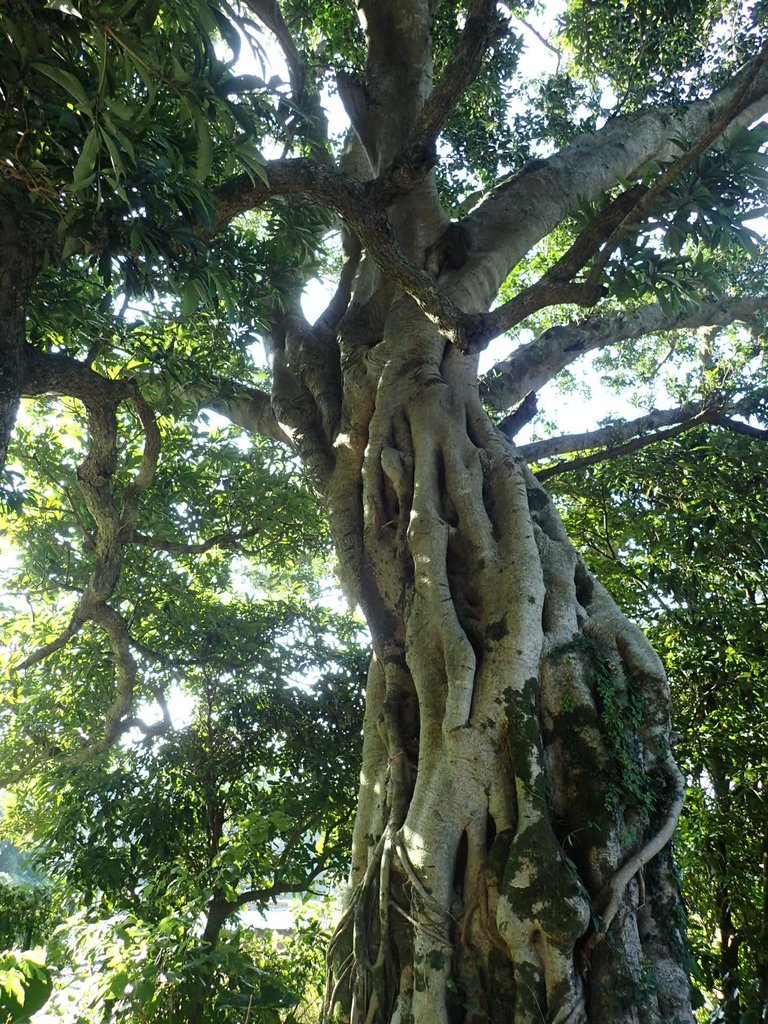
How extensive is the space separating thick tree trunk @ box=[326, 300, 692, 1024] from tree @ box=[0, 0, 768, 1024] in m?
0.01

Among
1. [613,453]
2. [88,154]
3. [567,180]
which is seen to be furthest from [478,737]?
[567,180]

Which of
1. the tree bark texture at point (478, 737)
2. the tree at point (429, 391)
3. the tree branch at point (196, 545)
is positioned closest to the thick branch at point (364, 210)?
the tree at point (429, 391)

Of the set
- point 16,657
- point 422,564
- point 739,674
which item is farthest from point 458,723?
point 16,657

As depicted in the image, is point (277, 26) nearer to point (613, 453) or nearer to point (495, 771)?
point (613, 453)

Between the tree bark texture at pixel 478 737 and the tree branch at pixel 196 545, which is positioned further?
the tree branch at pixel 196 545

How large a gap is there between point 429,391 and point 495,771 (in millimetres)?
2293

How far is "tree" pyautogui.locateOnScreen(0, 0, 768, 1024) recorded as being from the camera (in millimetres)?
2605

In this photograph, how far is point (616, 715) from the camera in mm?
3143

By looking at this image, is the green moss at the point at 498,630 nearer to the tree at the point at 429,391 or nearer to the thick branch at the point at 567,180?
the tree at the point at 429,391

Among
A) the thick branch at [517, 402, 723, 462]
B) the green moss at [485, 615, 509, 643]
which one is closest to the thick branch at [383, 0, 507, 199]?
the green moss at [485, 615, 509, 643]

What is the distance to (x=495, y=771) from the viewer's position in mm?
3000

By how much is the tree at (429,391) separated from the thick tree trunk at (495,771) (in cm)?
1

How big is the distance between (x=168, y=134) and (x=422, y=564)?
2249mm

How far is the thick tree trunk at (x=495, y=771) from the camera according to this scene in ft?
8.41
